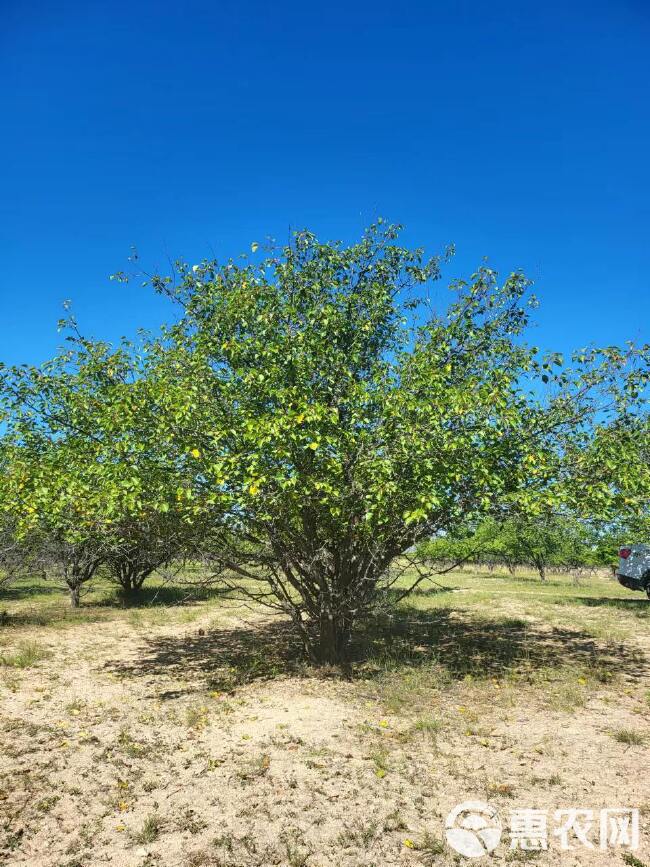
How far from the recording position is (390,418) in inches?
311

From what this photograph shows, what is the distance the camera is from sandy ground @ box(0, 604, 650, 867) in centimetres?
452

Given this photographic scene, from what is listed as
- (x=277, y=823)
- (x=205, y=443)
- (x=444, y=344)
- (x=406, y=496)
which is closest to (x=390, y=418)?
(x=406, y=496)

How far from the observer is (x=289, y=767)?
6070 millimetres

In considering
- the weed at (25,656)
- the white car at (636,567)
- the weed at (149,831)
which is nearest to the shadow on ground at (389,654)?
the weed at (25,656)

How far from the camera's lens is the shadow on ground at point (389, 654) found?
10.4 metres

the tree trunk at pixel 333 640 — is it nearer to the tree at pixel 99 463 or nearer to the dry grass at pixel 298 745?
the dry grass at pixel 298 745

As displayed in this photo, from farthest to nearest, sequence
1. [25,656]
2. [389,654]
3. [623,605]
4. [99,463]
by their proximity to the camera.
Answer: [623,605], [389,654], [25,656], [99,463]

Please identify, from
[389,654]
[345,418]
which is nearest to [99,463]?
[345,418]

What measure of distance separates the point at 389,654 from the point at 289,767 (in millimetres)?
5942

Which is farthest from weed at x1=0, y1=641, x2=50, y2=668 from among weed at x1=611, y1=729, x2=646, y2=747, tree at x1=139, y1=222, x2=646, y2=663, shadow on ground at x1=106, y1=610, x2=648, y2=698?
weed at x1=611, y1=729, x2=646, y2=747

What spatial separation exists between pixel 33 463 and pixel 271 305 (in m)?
5.60

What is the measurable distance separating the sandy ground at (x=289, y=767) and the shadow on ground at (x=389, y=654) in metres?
0.46

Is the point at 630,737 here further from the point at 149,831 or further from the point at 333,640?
the point at 149,831

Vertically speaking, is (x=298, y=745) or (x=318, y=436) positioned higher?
(x=318, y=436)
